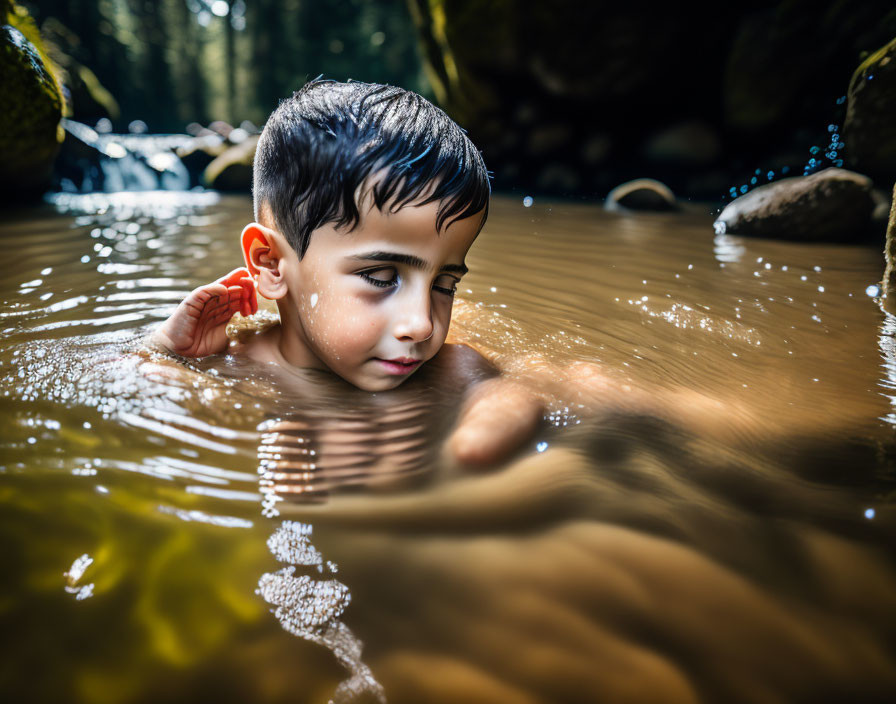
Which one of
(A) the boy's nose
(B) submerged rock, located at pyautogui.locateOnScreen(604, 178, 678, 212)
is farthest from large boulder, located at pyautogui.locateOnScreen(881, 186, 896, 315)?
(B) submerged rock, located at pyautogui.locateOnScreen(604, 178, 678, 212)

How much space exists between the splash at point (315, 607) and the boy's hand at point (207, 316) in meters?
1.23

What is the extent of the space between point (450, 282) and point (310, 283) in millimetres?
454

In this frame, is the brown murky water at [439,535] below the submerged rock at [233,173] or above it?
above

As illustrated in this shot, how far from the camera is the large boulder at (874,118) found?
473 cm

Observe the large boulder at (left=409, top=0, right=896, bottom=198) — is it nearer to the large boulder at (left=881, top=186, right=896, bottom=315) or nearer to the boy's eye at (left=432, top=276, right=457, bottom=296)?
the large boulder at (left=881, top=186, right=896, bottom=315)

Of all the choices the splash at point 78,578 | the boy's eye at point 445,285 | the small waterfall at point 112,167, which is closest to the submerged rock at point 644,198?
the boy's eye at point 445,285

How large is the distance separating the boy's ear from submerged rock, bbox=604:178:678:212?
6.97 meters

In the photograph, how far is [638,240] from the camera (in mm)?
5215

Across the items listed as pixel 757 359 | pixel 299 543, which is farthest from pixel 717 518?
pixel 757 359

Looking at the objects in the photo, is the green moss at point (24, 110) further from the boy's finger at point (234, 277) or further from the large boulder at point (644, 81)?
the large boulder at point (644, 81)

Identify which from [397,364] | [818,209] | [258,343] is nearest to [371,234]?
[397,364]

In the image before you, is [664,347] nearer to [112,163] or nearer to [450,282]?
[450,282]

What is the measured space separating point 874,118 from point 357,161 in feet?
17.8

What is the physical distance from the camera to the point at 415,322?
1.66 meters
